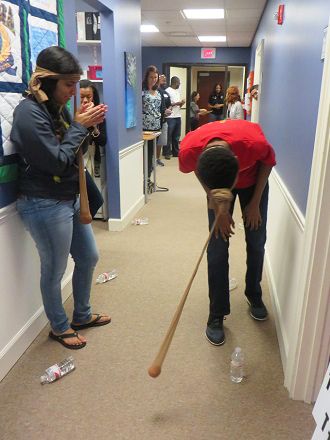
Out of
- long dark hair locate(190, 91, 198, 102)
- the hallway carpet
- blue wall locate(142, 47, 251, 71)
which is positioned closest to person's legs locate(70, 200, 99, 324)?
the hallway carpet

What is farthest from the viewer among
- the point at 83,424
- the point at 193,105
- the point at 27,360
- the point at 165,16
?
the point at 193,105

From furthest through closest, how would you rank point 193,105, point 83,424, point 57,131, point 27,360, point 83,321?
point 193,105
point 83,321
point 27,360
point 57,131
point 83,424

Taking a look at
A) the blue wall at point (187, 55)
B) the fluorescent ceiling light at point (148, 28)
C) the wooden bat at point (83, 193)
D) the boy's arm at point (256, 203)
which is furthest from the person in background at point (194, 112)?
the wooden bat at point (83, 193)

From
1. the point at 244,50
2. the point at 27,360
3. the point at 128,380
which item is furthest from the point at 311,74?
the point at 244,50

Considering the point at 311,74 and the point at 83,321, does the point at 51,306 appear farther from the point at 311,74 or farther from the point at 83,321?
the point at 311,74

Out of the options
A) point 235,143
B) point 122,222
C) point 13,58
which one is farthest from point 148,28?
point 235,143

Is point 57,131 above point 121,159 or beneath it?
above

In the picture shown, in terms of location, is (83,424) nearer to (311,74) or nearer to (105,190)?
(311,74)

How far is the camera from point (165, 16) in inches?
232

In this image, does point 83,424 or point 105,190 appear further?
point 105,190

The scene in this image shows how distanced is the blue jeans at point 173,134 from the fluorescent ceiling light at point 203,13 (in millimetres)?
2013

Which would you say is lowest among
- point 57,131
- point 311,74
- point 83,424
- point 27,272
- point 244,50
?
point 83,424

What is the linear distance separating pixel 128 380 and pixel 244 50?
29.6ft

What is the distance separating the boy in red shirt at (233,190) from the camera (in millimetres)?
1549
